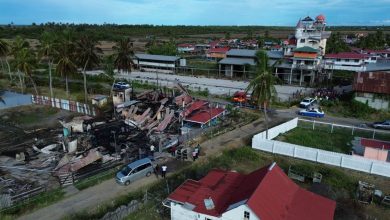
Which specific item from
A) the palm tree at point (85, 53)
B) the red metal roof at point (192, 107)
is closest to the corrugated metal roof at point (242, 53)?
the palm tree at point (85, 53)

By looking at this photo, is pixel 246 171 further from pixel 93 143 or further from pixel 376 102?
pixel 376 102

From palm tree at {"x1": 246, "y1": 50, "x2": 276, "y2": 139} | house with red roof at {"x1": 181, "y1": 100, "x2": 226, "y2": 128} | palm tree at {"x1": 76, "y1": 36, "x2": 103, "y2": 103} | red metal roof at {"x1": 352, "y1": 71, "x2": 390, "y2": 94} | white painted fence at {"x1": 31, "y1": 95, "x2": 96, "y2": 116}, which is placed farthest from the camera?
palm tree at {"x1": 76, "y1": 36, "x2": 103, "y2": 103}

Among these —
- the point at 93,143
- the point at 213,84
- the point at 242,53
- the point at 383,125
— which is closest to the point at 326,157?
the point at 383,125

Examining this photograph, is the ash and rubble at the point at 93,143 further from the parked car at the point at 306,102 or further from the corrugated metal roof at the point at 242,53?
the corrugated metal roof at the point at 242,53

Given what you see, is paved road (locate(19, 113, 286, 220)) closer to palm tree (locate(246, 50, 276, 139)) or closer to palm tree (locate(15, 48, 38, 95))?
palm tree (locate(246, 50, 276, 139))

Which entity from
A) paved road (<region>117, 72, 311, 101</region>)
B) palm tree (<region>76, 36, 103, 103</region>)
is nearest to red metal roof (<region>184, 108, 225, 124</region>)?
paved road (<region>117, 72, 311, 101</region>)

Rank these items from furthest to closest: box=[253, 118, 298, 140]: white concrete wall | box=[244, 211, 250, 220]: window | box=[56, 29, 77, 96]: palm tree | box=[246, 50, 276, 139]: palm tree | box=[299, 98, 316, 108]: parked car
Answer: box=[56, 29, 77, 96]: palm tree < box=[299, 98, 316, 108]: parked car < box=[253, 118, 298, 140]: white concrete wall < box=[246, 50, 276, 139]: palm tree < box=[244, 211, 250, 220]: window
